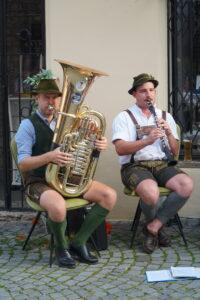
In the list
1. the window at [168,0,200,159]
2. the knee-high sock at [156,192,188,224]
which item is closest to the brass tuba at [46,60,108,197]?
the knee-high sock at [156,192,188,224]

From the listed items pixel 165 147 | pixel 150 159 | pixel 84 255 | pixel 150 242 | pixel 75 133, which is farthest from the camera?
pixel 150 159

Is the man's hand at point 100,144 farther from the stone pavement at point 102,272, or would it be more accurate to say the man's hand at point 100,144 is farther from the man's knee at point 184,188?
the stone pavement at point 102,272

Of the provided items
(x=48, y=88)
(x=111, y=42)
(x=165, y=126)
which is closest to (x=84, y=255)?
(x=165, y=126)

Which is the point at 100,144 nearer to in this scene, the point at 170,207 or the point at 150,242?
the point at 170,207

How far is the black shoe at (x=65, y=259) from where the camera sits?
16.1ft

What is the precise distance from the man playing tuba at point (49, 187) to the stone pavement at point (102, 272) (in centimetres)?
18

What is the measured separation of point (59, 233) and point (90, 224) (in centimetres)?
31

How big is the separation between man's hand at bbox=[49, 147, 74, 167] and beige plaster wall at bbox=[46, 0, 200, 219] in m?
1.51

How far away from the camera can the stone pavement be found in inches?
173

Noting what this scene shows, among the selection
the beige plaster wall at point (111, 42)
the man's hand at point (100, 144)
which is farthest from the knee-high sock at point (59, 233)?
the beige plaster wall at point (111, 42)

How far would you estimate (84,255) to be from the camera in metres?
5.03

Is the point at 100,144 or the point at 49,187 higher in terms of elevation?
the point at 100,144

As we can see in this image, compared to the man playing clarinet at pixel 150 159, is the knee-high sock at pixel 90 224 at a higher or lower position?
lower

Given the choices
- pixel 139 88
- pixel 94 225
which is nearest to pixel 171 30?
pixel 139 88
